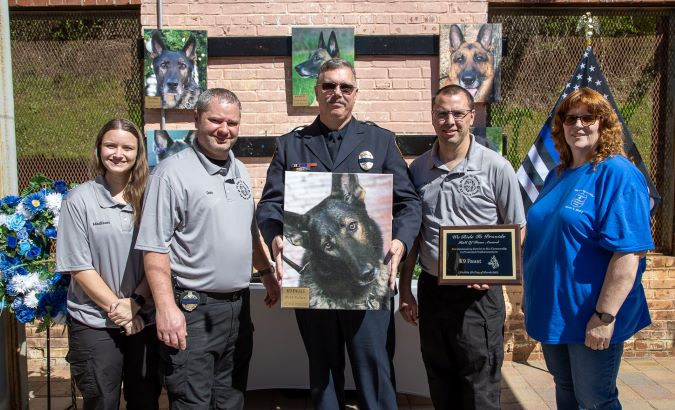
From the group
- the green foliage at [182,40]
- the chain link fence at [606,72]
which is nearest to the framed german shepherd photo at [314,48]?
the green foliage at [182,40]

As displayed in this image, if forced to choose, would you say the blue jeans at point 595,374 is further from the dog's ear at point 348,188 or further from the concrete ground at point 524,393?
A: the concrete ground at point 524,393

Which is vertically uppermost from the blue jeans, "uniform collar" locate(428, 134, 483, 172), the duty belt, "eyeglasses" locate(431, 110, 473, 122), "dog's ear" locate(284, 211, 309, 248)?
"eyeglasses" locate(431, 110, 473, 122)

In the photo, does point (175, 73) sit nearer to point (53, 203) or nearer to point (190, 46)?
point (190, 46)

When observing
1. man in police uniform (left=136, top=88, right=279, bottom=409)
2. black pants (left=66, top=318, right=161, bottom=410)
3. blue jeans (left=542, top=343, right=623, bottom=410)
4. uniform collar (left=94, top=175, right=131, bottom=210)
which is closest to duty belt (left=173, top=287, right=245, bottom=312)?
man in police uniform (left=136, top=88, right=279, bottom=409)

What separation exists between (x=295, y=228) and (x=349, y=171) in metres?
0.40

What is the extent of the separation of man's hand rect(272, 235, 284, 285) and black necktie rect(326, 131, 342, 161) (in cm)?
49

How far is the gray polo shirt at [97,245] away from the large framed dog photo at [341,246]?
76 cm

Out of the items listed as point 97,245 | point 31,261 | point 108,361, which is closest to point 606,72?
point 97,245

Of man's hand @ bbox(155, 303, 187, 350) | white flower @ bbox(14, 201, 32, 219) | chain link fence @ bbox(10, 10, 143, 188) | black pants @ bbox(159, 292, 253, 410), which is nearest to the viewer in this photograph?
man's hand @ bbox(155, 303, 187, 350)

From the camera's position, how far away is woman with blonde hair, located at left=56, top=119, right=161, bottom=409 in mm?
2857

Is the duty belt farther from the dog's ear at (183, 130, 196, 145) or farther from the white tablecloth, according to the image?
the dog's ear at (183, 130, 196, 145)

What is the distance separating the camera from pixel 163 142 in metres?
4.94

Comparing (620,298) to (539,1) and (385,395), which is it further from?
(539,1)

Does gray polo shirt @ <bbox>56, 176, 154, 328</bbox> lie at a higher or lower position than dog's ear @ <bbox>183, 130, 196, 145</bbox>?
lower
